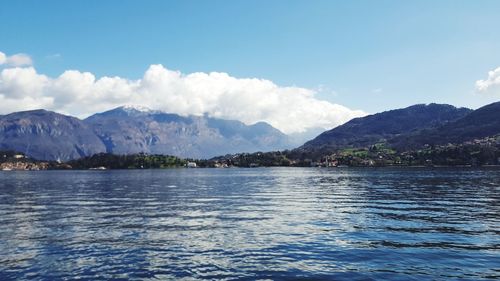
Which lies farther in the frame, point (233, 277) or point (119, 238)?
point (119, 238)

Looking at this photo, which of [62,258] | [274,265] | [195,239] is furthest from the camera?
[195,239]

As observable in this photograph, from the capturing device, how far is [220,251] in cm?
3541

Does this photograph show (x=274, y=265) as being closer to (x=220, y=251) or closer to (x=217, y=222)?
(x=220, y=251)

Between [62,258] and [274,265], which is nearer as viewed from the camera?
[274,265]

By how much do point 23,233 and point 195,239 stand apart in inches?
718

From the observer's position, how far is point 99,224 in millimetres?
51375

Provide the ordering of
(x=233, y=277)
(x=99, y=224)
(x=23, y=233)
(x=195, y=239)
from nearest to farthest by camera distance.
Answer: (x=233, y=277) < (x=195, y=239) < (x=23, y=233) < (x=99, y=224)

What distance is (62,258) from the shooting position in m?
33.4

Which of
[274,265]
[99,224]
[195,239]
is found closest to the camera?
[274,265]

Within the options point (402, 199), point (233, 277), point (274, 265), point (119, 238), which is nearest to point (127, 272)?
point (233, 277)

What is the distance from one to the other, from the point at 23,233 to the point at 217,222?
20.2 meters

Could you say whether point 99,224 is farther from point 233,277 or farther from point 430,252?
point 430,252

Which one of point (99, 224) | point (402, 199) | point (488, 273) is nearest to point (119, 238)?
point (99, 224)

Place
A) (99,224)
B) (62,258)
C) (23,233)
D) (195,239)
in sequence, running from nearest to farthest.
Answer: (62,258) → (195,239) → (23,233) → (99,224)
